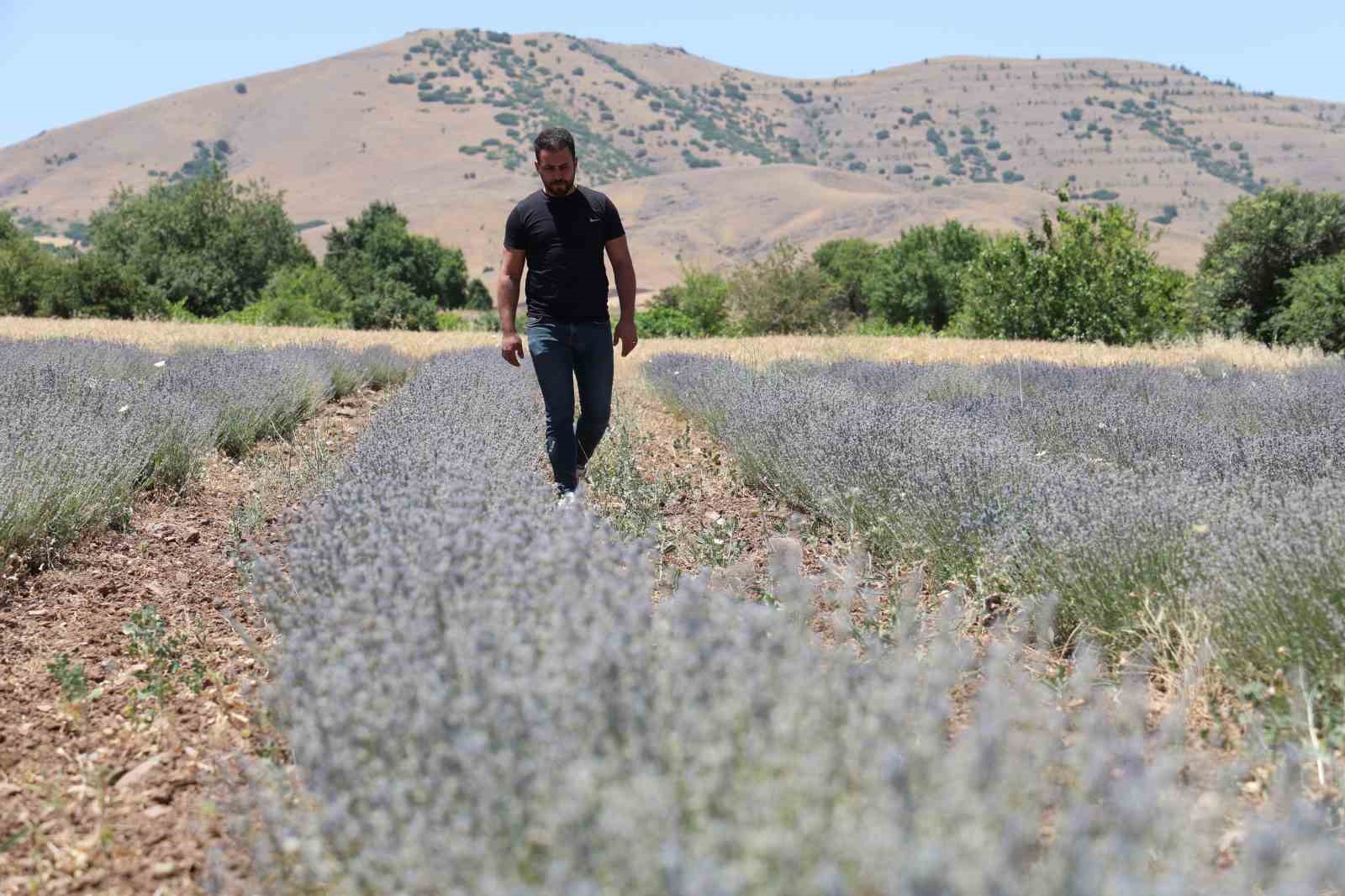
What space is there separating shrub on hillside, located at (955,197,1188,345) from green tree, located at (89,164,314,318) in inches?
1034

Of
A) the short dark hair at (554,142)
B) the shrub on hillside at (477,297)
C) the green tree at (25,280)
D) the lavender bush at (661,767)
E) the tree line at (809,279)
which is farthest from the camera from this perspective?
the shrub on hillside at (477,297)

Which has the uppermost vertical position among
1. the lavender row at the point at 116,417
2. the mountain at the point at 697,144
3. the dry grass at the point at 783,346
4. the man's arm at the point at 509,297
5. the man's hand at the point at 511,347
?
the mountain at the point at 697,144

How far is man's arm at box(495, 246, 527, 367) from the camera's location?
4.73 m

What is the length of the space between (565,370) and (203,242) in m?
41.2

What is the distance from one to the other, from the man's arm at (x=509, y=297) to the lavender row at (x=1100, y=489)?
1485 millimetres

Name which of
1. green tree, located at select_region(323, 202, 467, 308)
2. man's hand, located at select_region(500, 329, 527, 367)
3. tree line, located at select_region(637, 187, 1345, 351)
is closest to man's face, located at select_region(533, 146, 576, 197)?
man's hand, located at select_region(500, 329, 527, 367)

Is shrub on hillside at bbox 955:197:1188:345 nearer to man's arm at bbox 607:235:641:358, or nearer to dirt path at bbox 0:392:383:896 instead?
man's arm at bbox 607:235:641:358

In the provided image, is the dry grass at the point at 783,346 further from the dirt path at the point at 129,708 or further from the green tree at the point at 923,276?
the green tree at the point at 923,276

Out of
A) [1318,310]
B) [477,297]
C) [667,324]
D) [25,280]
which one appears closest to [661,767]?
[1318,310]

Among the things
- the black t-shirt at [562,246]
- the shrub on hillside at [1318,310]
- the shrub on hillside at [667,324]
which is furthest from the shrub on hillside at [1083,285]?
the black t-shirt at [562,246]

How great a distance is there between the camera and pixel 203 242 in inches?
1631

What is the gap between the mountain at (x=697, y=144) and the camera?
96750mm

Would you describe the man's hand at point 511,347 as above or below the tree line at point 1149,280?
above

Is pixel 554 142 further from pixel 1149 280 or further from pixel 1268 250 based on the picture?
pixel 1268 250
